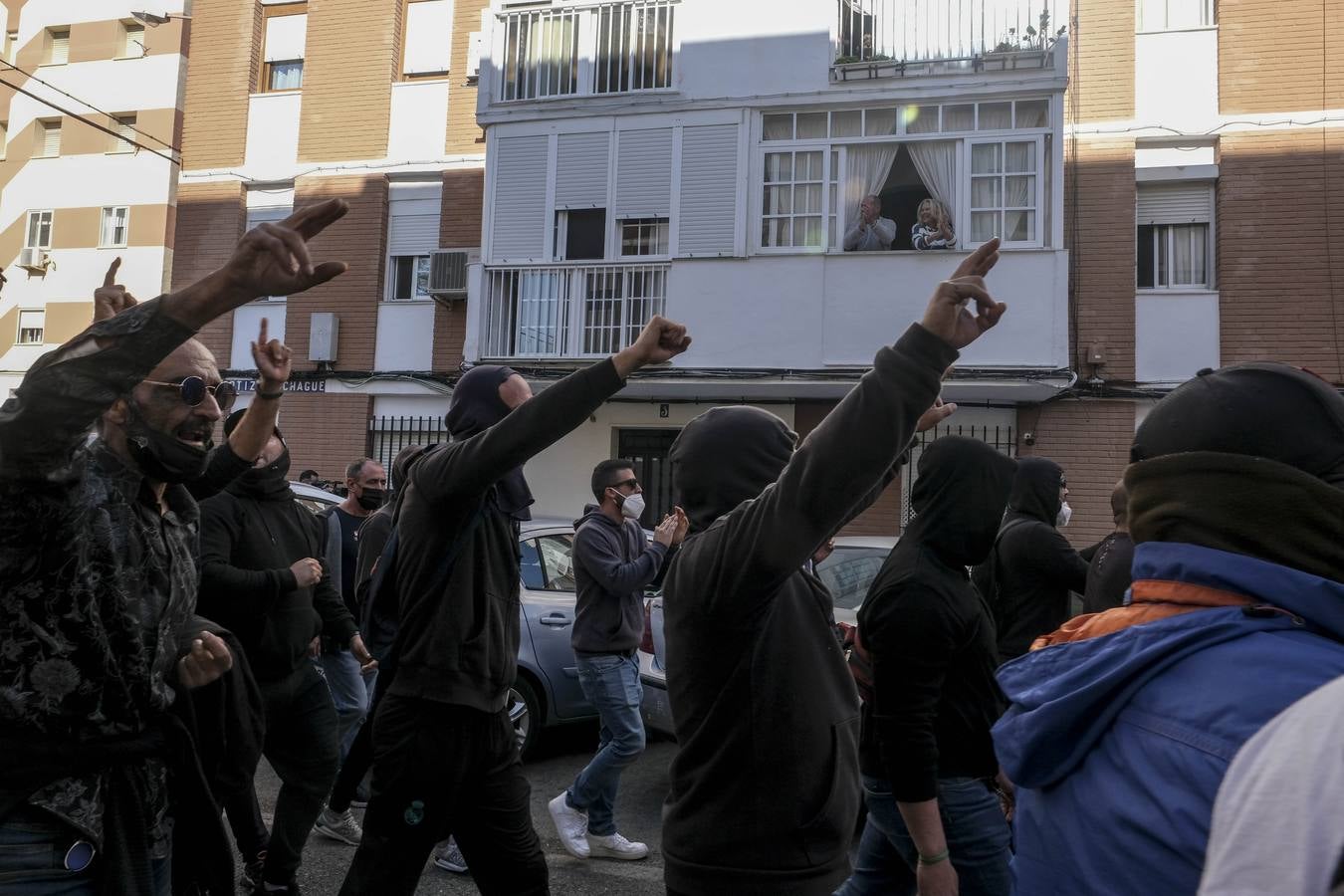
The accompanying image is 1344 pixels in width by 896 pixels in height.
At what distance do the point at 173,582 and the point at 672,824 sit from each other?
125 cm

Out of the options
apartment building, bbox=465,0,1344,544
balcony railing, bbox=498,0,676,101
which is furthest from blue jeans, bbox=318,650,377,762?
balcony railing, bbox=498,0,676,101

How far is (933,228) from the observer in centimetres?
1288

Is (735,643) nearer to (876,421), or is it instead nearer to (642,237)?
(876,421)

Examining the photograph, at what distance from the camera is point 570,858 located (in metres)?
5.12

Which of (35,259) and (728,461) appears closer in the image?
(728,461)

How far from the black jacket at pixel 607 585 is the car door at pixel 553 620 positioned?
1047 millimetres

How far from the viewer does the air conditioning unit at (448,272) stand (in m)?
15.3

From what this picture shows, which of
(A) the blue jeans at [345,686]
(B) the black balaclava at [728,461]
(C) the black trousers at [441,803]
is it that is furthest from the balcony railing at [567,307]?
(B) the black balaclava at [728,461]

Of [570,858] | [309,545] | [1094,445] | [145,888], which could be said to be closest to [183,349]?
[145,888]

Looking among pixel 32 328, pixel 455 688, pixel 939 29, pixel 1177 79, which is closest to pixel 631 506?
pixel 455 688

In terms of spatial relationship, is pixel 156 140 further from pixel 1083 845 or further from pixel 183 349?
pixel 1083 845

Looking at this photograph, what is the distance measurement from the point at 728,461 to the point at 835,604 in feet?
14.6

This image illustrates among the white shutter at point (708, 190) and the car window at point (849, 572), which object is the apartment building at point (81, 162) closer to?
the white shutter at point (708, 190)

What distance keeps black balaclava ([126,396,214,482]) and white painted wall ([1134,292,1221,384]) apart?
42.9ft
